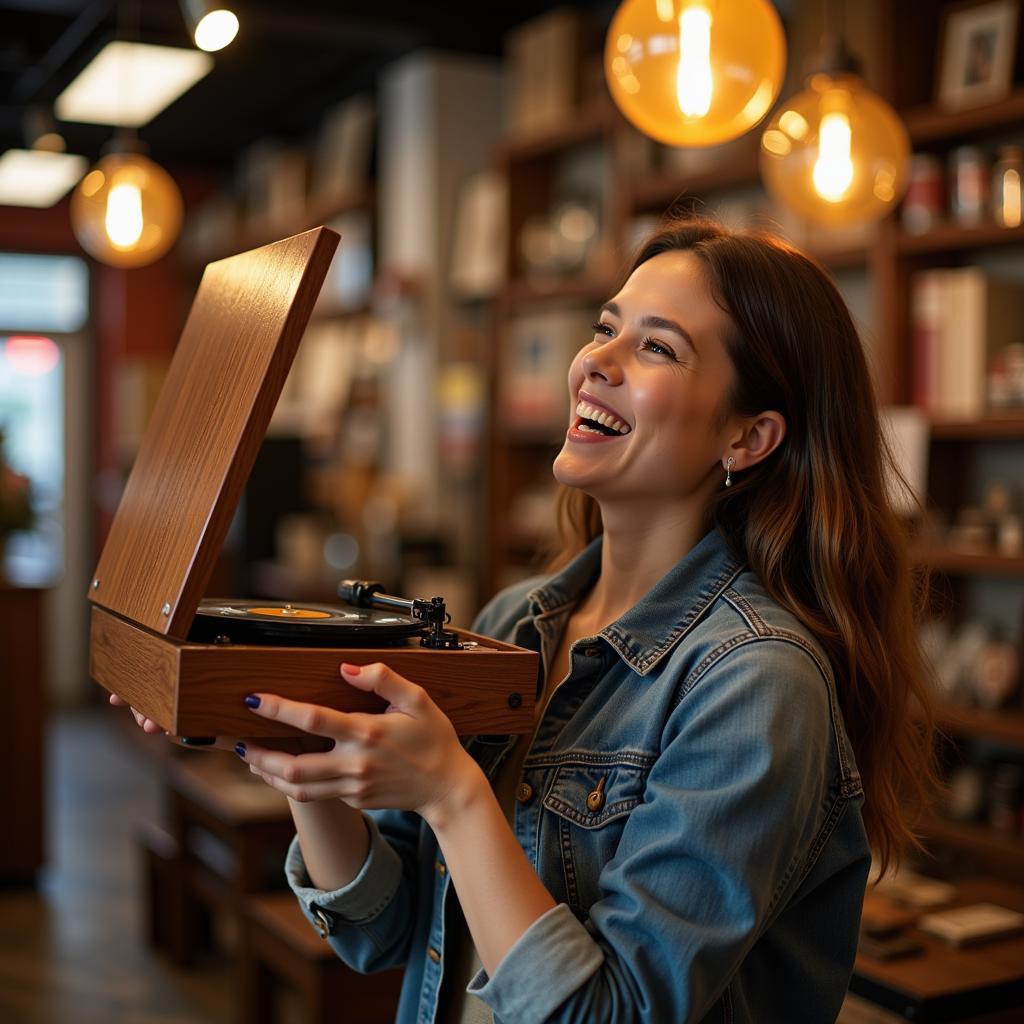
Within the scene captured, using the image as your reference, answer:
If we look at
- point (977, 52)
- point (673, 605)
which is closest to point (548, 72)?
point (977, 52)

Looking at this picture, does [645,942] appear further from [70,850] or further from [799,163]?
[70,850]

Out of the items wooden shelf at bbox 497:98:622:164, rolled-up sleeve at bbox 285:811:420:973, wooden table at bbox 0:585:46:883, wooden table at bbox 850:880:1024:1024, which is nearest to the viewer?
rolled-up sleeve at bbox 285:811:420:973

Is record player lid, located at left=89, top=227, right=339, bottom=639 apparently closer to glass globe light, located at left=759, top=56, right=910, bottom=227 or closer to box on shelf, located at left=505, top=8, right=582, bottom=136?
glass globe light, located at left=759, top=56, right=910, bottom=227

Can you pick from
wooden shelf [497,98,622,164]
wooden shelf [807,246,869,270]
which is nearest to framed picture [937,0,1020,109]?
wooden shelf [807,246,869,270]

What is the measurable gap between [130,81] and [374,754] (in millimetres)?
4964

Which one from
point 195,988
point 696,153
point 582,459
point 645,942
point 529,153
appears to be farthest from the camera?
point 529,153

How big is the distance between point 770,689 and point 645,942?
251mm

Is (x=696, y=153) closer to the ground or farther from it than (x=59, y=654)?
farther from it

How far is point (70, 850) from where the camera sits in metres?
5.47

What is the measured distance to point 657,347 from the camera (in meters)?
1.39

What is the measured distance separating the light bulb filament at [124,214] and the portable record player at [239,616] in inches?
118

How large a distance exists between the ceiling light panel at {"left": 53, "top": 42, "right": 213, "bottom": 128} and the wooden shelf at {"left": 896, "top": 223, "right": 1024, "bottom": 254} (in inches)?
120

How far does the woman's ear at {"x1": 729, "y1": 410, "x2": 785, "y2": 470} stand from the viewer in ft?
4.65

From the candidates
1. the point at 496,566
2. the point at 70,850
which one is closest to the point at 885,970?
the point at 496,566
